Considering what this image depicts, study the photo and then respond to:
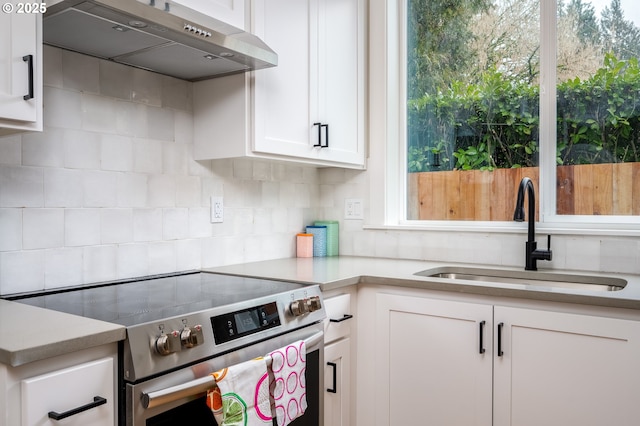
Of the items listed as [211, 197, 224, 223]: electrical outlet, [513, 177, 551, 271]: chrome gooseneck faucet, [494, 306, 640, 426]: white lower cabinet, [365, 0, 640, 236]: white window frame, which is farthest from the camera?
[365, 0, 640, 236]: white window frame

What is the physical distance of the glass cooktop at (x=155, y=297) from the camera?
4.23ft

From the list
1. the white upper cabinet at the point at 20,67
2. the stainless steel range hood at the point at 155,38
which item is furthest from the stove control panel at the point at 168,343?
the stainless steel range hood at the point at 155,38

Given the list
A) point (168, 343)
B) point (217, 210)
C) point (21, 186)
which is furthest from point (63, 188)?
point (168, 343)

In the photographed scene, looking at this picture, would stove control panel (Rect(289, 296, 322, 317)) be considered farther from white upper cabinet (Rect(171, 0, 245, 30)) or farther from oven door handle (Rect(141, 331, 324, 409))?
white upper cabinet (Rect(171, 0, 245, 30))

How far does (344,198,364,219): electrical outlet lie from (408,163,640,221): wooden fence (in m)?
0.27

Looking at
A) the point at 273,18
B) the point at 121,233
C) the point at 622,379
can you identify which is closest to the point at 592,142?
the point at 622,379

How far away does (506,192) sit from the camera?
233 cm

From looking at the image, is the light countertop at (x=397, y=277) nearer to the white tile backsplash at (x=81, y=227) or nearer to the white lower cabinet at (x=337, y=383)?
the white lower cabinet at (x=337, y=383)

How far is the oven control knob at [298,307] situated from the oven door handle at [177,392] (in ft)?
1.26

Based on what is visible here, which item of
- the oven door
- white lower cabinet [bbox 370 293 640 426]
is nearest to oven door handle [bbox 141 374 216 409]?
the oven door

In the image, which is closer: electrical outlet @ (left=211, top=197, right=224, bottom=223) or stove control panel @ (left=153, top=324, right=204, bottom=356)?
stove control panel @ (left=153, top=324, right=204, bottom=356)

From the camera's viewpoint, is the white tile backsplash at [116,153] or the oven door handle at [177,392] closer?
→ the oven door handle at [177,392]

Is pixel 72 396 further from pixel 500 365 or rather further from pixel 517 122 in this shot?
pixel 517 122

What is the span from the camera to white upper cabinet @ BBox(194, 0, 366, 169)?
1.94 metres
